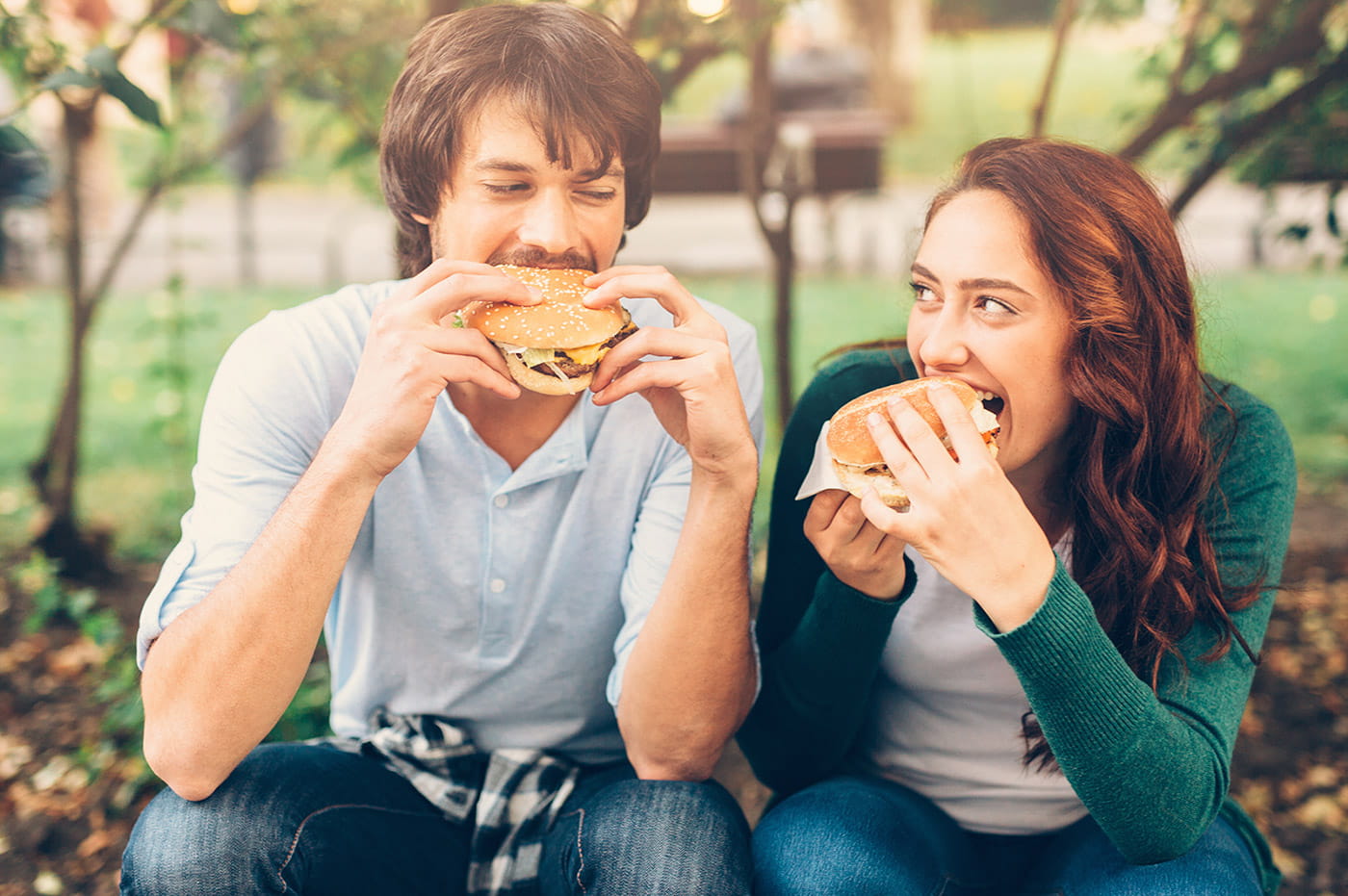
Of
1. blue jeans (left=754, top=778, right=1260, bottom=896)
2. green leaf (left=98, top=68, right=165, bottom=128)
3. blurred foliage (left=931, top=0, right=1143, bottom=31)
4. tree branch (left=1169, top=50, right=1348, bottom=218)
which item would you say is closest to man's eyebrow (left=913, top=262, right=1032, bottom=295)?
blue jeans (left=754, top=778, right=1260, bottom=896)

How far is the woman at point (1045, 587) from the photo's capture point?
1.71m

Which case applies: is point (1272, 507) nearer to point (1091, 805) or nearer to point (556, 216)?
point (1091, 805)

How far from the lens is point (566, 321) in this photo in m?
1.92

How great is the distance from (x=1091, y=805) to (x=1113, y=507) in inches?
20.5

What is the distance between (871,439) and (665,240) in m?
A: 11.0

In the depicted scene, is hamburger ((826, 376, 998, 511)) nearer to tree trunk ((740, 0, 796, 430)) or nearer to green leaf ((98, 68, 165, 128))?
green leaf ((98, 68, 165, 128))

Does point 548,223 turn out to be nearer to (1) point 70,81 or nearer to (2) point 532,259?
(2) point 532,259

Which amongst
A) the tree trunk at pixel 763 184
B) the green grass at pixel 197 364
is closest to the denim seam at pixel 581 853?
the green grass at pixel 197 364

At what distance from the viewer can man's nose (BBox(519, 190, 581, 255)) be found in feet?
6.56

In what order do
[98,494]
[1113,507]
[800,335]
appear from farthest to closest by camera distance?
[800,335]
[98,494]
[1113,507]

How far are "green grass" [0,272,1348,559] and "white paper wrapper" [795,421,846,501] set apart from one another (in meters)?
0.81

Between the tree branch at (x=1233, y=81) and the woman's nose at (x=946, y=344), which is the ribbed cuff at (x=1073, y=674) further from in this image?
the tree branch at (x=1233, y=81)

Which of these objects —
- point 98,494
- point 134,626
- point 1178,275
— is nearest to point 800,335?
point 98,494

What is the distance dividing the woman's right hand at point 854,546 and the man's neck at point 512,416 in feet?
1.79
